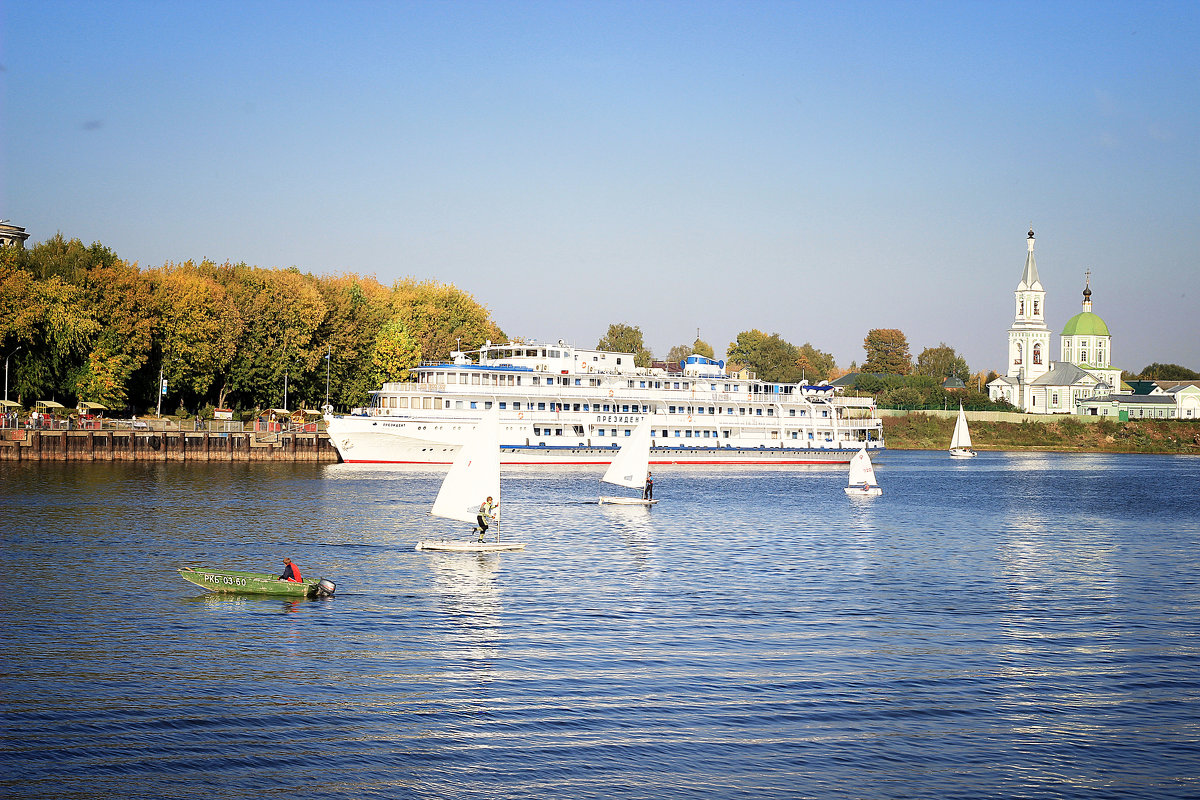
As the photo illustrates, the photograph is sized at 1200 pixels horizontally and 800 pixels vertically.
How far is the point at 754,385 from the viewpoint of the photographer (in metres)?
105

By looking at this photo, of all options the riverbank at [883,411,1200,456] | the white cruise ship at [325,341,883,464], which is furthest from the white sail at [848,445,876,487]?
the riverbank at [883,411,1200,456]

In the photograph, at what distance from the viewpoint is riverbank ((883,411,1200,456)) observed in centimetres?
17112

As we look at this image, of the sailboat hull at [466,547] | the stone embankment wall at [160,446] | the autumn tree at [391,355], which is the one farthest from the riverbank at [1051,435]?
the sailboat hull at [466,547]

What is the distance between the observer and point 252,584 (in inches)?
1268

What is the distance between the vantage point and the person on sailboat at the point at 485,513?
138ft

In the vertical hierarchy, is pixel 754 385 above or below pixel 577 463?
above

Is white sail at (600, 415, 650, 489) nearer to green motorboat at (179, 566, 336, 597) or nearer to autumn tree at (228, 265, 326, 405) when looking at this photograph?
green motorboat at (179, 566, 336, 597)

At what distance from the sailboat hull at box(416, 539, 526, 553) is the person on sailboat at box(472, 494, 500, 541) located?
0.47 m

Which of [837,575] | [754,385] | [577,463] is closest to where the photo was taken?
[837,575]

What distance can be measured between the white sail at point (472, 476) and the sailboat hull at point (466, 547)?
1.02 meters

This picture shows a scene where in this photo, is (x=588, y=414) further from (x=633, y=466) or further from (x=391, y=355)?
(x=633, y=466)

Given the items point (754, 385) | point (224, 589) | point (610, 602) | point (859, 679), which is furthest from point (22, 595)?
point (754, 385)

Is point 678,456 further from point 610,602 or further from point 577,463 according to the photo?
point 610,602

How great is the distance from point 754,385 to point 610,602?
243 ft
